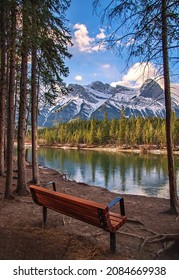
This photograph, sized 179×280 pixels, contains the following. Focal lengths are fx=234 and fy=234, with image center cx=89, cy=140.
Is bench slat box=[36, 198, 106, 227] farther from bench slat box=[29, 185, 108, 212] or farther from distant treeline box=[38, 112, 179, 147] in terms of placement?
distant treeline box=[38, 112, 179, 147]

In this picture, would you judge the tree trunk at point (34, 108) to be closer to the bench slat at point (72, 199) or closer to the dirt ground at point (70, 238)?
the dirt ground at point (70, 238)

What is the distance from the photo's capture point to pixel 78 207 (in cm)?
428

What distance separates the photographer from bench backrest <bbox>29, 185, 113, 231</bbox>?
387cm

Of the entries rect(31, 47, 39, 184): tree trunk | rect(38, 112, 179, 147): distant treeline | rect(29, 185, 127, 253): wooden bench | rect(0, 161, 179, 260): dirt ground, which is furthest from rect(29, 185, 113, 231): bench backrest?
rect(38, 112, 179, 147): distant treeline

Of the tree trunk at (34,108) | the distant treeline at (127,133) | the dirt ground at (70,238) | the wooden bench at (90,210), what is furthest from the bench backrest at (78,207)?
the distant treeline at (127,133)

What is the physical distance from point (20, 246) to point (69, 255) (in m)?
0.86

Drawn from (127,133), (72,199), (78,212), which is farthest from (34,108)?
(127,133)

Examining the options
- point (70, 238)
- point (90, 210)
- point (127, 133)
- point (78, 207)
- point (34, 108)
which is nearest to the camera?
point (90, 210)

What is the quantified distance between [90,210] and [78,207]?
0.34 meters

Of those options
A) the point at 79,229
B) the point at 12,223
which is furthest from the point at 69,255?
the point at 12,223

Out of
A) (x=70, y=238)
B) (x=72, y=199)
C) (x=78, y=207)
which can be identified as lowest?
(x=70, y=238)

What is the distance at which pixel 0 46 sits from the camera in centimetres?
995

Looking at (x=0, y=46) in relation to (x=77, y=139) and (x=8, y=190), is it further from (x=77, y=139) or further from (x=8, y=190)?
(x=77, y=139)

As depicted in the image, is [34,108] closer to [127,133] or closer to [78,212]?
[78,212]
